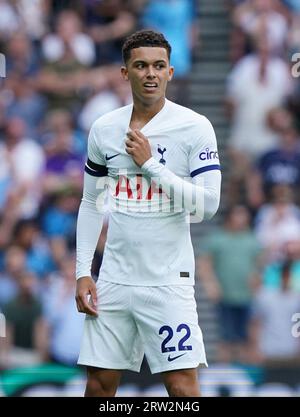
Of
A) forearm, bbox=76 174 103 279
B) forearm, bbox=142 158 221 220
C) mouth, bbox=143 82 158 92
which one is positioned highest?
mouth, bbox=143 82 158 92

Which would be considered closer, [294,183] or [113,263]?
[113,263]

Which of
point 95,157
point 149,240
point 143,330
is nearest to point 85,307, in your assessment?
point 143,330

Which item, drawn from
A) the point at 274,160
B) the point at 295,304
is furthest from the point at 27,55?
the point at 295,304

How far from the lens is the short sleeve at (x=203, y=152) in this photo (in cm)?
612

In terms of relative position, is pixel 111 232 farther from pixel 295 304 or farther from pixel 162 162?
pixel 295 304

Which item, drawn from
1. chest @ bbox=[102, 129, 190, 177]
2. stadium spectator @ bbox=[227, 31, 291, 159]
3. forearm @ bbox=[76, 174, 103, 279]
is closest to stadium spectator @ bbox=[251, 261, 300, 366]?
stadium spectator @ bbox=[227, 31, 291, 159]

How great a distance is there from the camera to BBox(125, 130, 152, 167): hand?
20.0ft

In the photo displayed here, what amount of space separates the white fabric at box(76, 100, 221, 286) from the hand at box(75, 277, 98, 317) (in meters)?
0.10

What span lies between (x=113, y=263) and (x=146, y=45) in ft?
3.84

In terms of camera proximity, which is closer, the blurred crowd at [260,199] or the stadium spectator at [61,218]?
the blurred crowd at [260,199]

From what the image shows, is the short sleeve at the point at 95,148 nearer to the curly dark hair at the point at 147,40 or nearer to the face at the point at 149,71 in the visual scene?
the face at the point at 149,71

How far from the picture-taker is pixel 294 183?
460 inches

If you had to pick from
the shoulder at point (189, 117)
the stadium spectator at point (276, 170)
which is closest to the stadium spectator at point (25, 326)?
the stadium spectator at point (276, 170)

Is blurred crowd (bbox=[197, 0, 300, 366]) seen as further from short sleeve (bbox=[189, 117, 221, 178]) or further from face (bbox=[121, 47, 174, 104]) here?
face (bbox=[121, 47, 174, 104])
